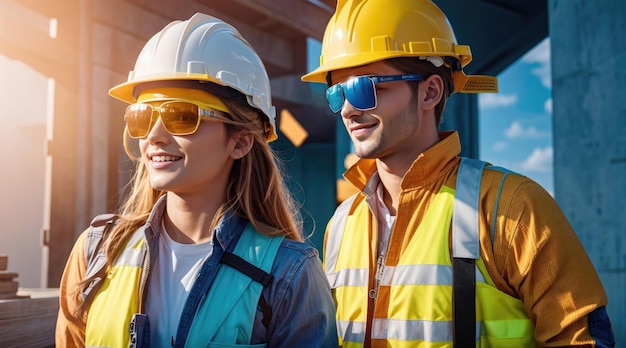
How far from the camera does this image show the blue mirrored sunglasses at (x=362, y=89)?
239 centimetres

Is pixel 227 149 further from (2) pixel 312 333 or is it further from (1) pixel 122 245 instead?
(2) pixel 312 333

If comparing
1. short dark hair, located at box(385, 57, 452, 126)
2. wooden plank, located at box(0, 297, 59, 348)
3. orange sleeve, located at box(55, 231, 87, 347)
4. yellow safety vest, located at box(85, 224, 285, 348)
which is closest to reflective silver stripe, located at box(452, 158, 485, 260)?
short dark hair, located at box(385, 57, 452, 126)

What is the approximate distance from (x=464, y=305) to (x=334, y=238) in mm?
786

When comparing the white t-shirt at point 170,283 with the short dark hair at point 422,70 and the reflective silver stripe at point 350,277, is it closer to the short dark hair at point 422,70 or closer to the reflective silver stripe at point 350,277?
the reflective silver stripe at point 350,277

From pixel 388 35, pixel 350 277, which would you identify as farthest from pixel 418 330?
pixel 388 35

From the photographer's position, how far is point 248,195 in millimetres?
2229

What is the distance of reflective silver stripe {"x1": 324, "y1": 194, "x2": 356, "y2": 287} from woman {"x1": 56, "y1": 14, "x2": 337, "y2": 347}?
449 millimetres

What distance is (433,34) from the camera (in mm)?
2592

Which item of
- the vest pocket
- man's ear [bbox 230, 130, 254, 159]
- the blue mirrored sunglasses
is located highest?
the blue mirrored sunglasses

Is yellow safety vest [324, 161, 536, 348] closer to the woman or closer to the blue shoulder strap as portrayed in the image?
the woman

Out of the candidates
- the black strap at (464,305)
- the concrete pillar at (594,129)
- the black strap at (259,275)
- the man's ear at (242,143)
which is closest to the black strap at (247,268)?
the black strap at (259,275)

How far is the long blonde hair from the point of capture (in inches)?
85.5

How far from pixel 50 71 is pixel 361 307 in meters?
5.96

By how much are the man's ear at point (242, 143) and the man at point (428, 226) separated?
1.40 ft
